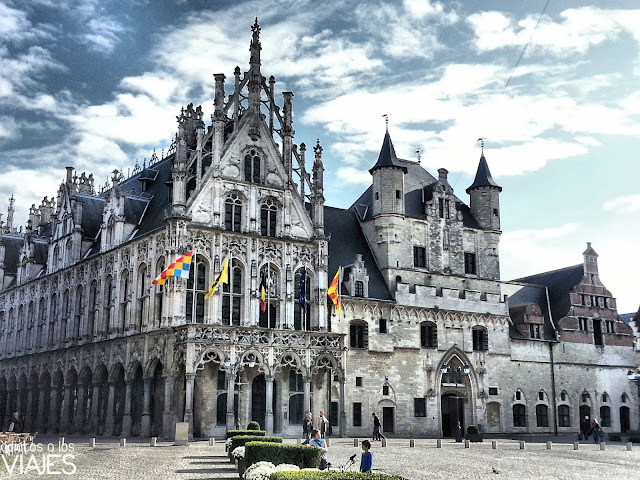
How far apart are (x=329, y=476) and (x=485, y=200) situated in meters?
50.9

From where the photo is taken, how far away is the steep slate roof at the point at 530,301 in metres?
65.4

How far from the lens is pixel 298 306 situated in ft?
166

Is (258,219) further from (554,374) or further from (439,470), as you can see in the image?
(554,374)

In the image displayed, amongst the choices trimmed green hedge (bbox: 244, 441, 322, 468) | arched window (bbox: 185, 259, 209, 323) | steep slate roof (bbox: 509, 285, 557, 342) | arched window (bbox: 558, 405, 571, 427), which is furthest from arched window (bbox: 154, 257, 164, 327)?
arched window (bbox: 558, 405, 571, 427)

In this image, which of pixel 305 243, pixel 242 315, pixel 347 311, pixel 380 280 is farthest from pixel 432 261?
pixel 242 315

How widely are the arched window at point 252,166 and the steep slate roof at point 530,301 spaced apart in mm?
26849

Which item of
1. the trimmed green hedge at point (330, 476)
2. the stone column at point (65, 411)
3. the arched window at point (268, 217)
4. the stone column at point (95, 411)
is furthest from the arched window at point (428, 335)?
the trimmed green hedge at point (330, 476)

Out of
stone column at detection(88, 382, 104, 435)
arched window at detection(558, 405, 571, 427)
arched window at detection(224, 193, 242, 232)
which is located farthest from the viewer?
arched window at detection(558, 405, 571, 427)

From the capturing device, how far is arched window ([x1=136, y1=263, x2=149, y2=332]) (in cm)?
4853

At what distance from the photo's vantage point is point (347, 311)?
5416 cm

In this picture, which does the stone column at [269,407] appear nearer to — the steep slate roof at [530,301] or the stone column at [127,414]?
the stone column at [127,414]

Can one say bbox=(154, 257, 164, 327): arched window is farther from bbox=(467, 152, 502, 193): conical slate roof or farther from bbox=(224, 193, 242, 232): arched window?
bbox=(467, 152, 502, 193): conical slate roof

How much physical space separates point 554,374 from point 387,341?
18035mm

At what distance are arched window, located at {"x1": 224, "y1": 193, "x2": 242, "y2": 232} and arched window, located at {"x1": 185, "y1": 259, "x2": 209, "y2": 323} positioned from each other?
3.08 meters
